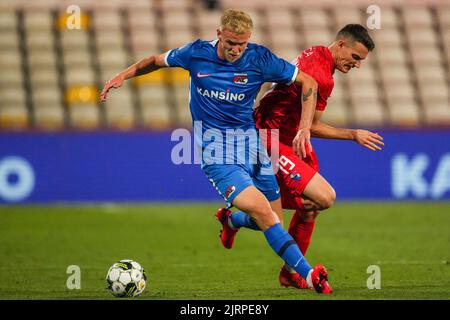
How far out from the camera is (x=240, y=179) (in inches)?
310

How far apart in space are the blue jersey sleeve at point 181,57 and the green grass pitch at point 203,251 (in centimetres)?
195

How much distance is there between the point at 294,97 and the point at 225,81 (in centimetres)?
83

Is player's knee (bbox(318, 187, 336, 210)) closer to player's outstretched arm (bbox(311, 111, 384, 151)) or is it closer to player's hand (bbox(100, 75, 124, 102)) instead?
player's outstretched arm (bbox(311, 111, 384, 151))

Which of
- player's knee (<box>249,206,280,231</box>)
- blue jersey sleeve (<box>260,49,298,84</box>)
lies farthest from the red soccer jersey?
player's knee (<box>249,206,280,231</box>)

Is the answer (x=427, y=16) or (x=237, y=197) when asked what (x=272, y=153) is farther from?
(x=427, y=16)

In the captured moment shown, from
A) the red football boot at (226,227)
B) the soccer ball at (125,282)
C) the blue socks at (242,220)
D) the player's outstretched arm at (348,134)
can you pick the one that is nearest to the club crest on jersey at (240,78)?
the player's outstretched arm at (348,134)

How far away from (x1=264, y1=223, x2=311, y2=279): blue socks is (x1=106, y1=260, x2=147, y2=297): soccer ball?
1.13 meters

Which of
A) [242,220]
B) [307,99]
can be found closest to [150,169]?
[242,220]

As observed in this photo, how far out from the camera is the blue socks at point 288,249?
7594mm

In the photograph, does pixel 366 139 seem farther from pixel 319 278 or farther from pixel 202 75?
pixel 202 75

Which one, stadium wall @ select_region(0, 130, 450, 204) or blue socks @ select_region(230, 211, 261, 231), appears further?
stadium wall @ select_region(0, 130, 450, 204)

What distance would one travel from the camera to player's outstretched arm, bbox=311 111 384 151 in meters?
7.93

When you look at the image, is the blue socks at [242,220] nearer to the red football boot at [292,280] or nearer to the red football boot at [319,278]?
the red football boot at [292,280]
